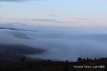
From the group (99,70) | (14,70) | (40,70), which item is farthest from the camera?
(14,70)

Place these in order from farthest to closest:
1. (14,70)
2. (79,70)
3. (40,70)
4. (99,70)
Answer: (14,70)
(40,70)
(79,70)
(99,70)

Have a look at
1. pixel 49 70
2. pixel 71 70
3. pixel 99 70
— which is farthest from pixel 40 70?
pixel 99 70

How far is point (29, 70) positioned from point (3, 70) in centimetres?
2217

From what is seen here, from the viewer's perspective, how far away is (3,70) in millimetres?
183875

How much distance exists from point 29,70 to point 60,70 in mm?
21470

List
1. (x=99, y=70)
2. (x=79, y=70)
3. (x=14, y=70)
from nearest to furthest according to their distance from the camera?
(x=99, y=70) → (x=79, y=70) → (x=14, y=70)

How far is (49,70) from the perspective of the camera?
164m

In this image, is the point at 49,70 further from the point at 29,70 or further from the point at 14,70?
the point at 14,70

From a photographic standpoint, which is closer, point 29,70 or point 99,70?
point 99,70

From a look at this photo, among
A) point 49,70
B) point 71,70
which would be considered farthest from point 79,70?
point 49,70

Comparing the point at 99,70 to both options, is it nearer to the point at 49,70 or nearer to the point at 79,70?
the point at 79,70

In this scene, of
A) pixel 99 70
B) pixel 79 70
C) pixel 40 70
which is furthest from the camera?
pixel 40 70

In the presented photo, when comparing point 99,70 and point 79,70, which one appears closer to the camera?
point 99,70

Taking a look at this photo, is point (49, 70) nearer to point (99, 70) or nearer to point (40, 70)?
point (40, 70)
